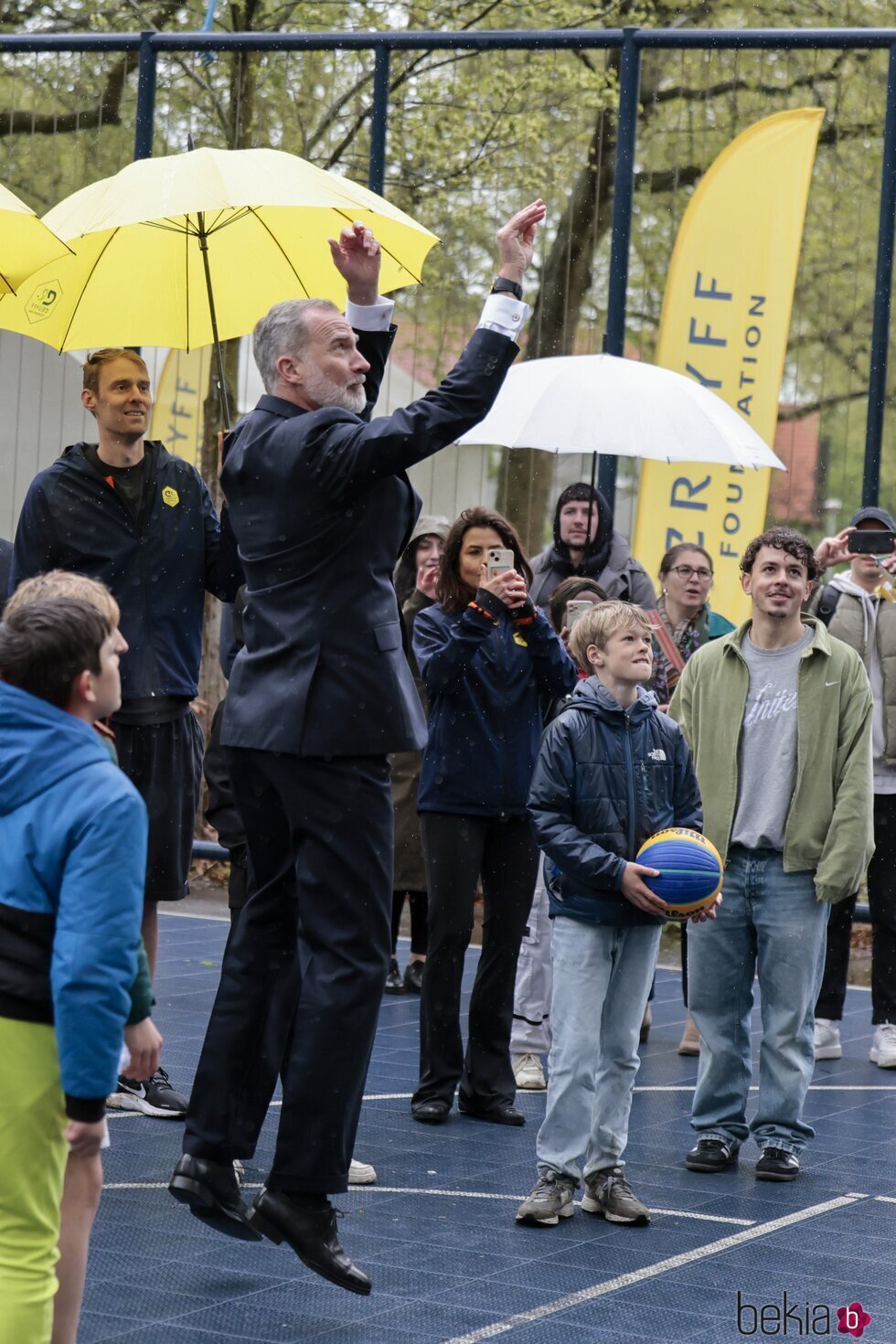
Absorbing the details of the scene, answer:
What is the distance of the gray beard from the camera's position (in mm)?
5020

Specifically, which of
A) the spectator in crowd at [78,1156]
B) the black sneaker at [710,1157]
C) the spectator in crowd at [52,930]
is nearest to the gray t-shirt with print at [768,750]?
the black sneaker at [710,1157]

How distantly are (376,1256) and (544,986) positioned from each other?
8.83 ft

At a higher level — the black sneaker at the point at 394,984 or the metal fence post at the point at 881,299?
the metal fence post at the point at 881,299

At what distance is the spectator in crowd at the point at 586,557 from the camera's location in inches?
366

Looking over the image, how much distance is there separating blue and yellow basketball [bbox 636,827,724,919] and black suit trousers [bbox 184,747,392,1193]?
104cm

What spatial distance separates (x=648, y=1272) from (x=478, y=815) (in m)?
2.05

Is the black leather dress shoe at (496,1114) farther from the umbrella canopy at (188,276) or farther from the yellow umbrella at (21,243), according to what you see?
the yellow umbrella at (21,243)

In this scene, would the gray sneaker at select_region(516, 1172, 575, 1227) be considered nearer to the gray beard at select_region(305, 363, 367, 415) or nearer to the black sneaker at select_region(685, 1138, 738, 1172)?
the black sneaker at select_region(685, 1138, 738, 1172)

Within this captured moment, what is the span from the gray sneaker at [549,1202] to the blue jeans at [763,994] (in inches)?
35.9

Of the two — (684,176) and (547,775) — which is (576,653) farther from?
(684,176)

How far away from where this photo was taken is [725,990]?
21.6ft

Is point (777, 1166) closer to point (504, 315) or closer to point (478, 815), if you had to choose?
point (478, 815)

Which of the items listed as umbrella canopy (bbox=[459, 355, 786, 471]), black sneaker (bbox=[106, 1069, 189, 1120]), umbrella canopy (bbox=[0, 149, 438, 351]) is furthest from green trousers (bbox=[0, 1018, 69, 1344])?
umbrella canopy (bbox=[459, 355, 786, 471])

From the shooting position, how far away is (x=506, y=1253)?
5336 mm
